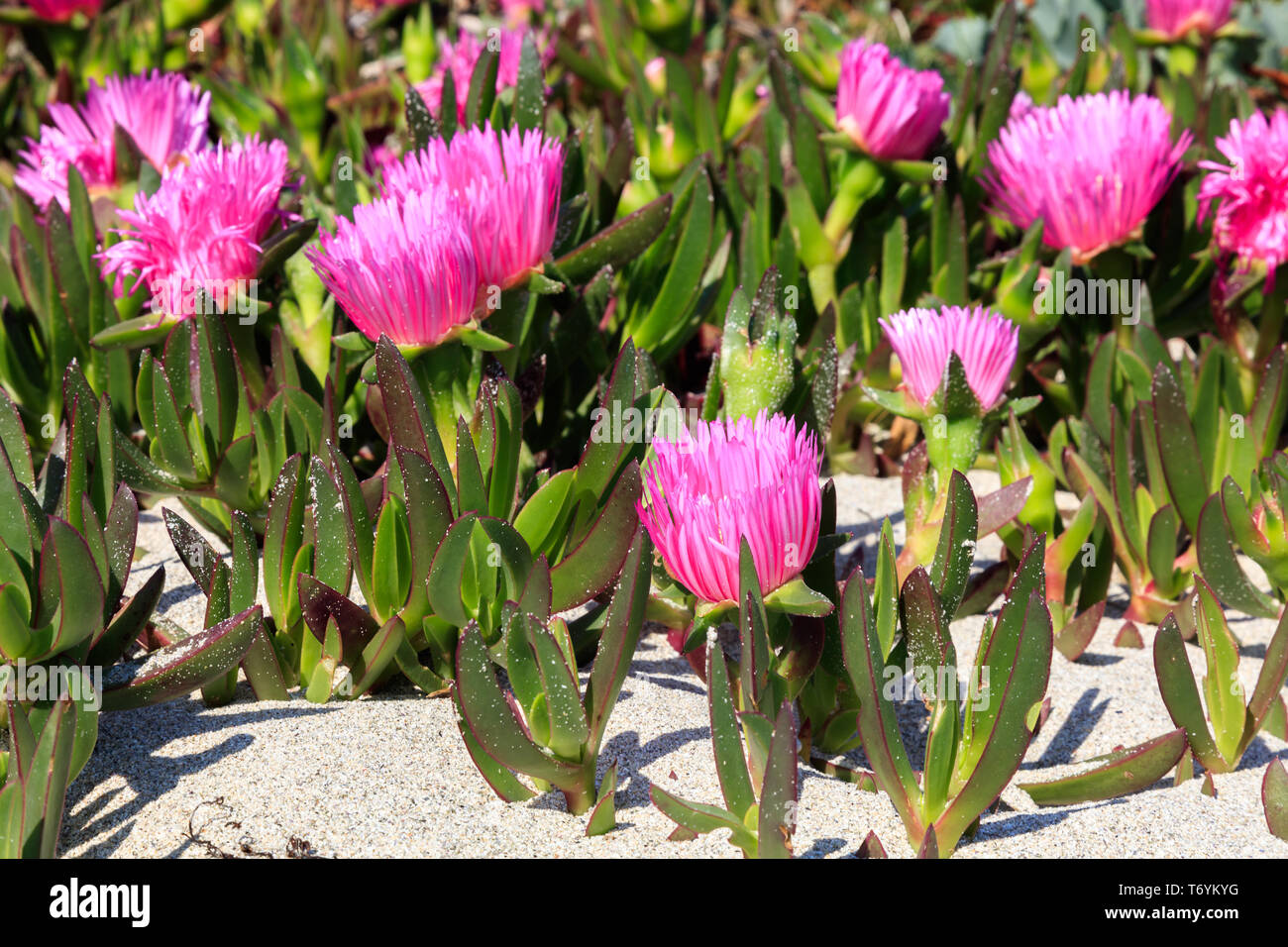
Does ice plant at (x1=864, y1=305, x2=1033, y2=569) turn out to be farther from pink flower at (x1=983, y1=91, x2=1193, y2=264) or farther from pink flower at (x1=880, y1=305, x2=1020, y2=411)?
pink flower at (x1=983, y1=91, x2=1193, y2=264)

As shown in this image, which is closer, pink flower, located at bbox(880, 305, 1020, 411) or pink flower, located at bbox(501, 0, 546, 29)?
pink flower, located at bbox(880, 305, 1020, 411)

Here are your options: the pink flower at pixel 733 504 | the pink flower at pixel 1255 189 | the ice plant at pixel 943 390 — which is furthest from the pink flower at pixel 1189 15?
the pink flower at pixel 733 504

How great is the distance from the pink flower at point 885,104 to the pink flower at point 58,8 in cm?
193

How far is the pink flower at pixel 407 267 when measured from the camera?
3.77ft

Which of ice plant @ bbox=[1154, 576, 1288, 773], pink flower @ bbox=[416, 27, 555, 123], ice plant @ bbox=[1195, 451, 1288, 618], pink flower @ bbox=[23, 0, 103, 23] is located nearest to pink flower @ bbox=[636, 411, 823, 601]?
ice plant @ bbox=[1154, 576, 1288, 773]

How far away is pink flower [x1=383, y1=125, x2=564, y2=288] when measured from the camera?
125 cm

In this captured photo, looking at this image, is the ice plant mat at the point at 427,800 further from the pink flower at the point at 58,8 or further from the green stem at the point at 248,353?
the pink flower at the point at 58,8

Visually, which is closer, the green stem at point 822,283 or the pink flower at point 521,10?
the green stem at point 822,283

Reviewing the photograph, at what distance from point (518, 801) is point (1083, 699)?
2.34 feet

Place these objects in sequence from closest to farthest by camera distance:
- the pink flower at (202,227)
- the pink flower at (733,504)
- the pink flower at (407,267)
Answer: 1. the pink flower at (733,504)
2. the pink flower at (407,267)
3. the pink flower at (202,227)

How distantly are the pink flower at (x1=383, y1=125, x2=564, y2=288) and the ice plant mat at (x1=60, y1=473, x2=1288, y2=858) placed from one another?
Result: 0.48 metres

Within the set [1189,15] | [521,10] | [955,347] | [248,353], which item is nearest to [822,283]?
[955,347]

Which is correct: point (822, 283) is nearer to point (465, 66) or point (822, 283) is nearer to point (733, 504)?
point (465, 66)

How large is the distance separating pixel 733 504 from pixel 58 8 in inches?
99.9
